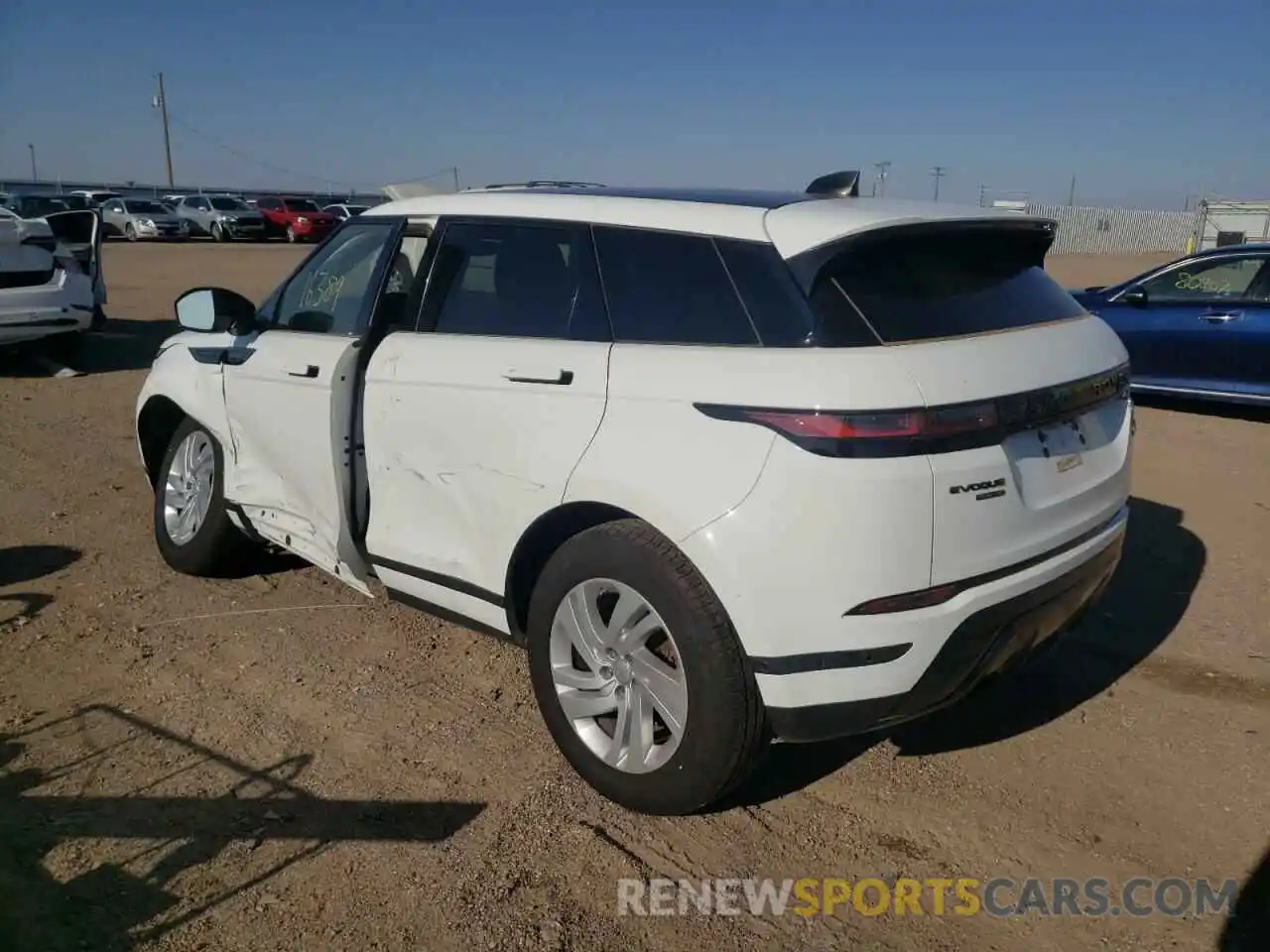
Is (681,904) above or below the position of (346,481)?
below

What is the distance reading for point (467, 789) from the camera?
323 cm

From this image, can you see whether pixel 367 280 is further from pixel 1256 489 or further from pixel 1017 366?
pixel 1256 489

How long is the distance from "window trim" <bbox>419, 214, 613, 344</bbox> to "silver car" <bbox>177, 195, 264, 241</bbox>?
36260 millimetres

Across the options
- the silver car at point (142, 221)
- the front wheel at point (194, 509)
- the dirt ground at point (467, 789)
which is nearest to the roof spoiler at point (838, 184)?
the dirt ground at point (467, 789)

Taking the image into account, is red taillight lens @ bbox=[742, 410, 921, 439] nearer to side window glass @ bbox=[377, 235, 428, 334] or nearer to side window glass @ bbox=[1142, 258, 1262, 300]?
side window glass @ bbox=[377, 235, 428, 334]

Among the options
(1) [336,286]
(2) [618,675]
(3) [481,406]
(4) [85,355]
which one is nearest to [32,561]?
(1) [336,286]

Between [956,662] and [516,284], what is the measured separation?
186 cm

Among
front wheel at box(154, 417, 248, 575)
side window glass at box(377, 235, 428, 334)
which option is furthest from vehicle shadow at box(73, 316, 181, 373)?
side window glass at box(377, 235, 428, 334)

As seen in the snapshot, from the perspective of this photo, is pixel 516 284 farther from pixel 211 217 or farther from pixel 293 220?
pixel 293 220

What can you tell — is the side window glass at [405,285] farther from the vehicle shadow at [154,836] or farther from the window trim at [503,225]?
the vehicle shadow at [154,836]

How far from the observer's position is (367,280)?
4.03 metres

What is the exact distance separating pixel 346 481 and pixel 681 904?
6.52 ft

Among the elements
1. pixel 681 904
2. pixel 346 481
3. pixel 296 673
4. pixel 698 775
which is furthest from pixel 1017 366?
pixel 296 673

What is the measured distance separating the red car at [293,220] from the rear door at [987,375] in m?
37.7
